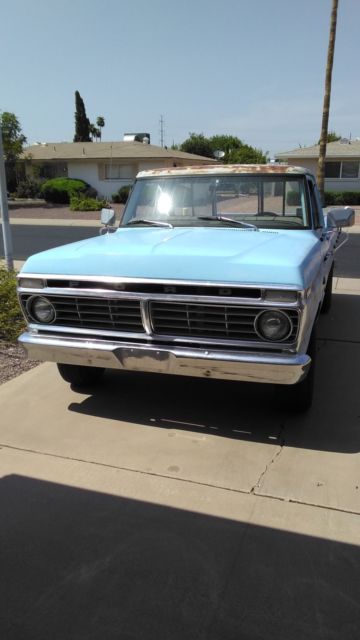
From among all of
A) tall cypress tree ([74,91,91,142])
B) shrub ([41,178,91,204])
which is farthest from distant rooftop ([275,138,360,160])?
tall cypress tree ([74,91,91,142])

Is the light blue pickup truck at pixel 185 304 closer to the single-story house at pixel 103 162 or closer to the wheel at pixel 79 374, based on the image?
the wheel at pixel 79 374

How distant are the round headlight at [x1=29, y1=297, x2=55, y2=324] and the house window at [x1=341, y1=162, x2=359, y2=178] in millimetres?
30556

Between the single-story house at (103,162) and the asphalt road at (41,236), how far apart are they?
13917 millimetres

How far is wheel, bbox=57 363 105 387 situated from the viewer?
4363 millimetres

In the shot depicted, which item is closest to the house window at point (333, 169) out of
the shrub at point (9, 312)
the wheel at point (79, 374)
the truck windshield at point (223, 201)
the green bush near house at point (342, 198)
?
the green bush near house at point (342, 198)

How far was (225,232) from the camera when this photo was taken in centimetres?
422

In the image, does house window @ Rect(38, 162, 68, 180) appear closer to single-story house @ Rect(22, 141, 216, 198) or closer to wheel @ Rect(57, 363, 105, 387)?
single-story house @ Rect(22, 141, 216, 198)

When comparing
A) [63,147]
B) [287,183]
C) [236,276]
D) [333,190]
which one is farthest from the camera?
[63,147]

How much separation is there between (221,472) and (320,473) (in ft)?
1.98

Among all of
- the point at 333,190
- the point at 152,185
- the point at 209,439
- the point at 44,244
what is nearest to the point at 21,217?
the point at 44,244

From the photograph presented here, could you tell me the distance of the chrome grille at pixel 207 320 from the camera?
10.6ft

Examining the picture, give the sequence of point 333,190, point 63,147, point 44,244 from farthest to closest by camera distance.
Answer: point 63,147 → point 333,190 → point 44,244

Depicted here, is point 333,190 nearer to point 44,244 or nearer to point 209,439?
point 44,244

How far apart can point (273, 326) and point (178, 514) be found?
1.22 metres
